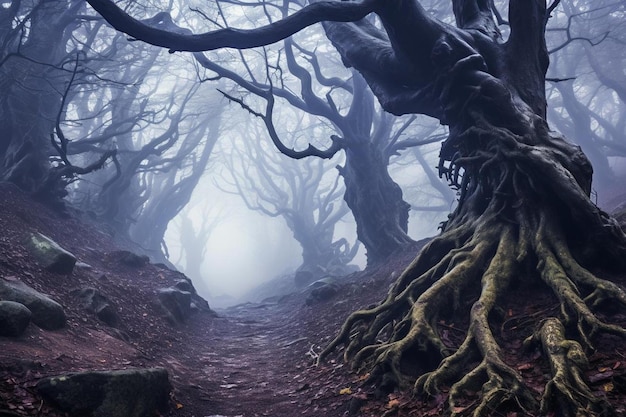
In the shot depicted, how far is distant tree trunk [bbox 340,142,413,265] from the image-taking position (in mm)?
13516

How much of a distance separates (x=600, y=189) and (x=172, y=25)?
2584cm

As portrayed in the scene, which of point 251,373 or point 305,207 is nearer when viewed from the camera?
point 251,373

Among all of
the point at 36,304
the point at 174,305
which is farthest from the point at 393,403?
the point at 174,305

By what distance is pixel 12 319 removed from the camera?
12.6ft

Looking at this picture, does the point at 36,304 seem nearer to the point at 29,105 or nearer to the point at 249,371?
the point at 249,371

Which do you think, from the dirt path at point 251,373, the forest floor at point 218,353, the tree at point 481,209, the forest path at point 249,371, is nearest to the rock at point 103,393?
the forest floor at point 218,353

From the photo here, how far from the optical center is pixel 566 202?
4.48m

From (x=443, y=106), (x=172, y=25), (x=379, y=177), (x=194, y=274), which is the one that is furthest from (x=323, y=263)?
(x=194, y=274)

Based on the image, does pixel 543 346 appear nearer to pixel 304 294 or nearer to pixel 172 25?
pixel 304 294

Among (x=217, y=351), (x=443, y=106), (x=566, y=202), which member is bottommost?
(x=217, y=351)

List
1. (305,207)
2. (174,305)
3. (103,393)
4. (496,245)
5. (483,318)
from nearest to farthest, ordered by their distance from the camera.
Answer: (103,393)
(483,318)
(496,245)
(174,305)
(305,207)

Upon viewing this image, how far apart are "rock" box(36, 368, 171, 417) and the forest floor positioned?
12 centimetres

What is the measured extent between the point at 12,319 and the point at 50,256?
351 cm

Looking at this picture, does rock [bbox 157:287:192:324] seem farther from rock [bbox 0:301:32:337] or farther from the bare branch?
the bare branch
